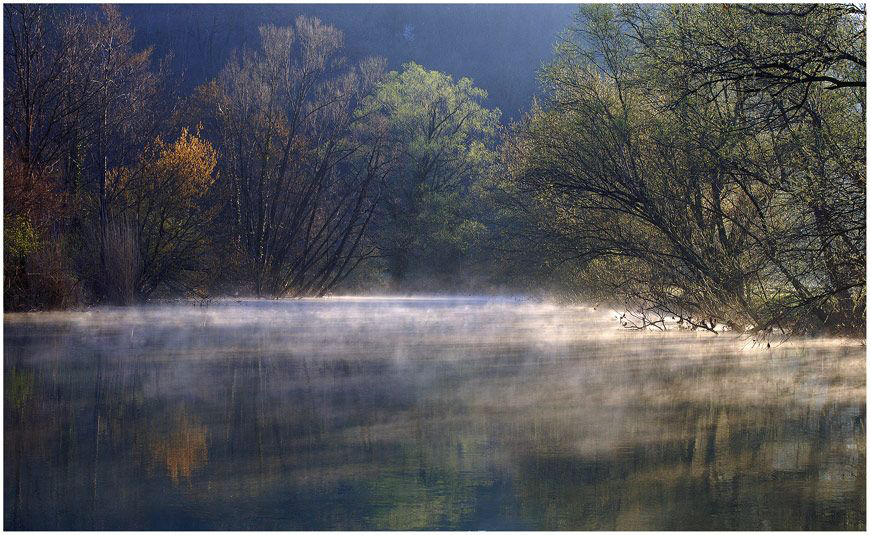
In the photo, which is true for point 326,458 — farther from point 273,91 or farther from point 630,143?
point 273,91

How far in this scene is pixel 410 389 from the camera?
1096 cm

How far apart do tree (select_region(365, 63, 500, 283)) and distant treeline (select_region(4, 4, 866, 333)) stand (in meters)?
0.11

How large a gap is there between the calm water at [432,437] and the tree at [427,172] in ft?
101

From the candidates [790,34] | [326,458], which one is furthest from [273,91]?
[326,458]

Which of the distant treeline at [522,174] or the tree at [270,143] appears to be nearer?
the distant treeline at [522,174]

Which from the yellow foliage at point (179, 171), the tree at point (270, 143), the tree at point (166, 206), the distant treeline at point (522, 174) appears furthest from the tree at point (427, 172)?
the yellow foliage at point (179, 171)

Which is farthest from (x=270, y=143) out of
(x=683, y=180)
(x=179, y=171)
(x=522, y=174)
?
(x=683, y=180)

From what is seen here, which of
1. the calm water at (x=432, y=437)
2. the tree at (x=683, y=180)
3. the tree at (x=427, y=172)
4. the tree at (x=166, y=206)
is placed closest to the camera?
the calm water at (x=432, y=437)

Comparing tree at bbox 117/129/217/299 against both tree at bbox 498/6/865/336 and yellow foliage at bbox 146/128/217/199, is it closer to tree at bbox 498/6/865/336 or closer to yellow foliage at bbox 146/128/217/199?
yellow foliage at bbox 146/128/217/199

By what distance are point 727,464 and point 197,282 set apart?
90.4 feet

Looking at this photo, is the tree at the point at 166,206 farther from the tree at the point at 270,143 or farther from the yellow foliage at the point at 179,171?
the tree at the point at 270,143

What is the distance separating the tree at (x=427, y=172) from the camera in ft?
154

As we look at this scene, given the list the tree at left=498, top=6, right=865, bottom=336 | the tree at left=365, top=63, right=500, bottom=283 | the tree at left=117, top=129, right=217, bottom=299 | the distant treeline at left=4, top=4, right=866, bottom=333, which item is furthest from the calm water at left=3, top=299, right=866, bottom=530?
the tree at left=365, top=63, right=500, bottom=283

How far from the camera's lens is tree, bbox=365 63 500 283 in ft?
154
